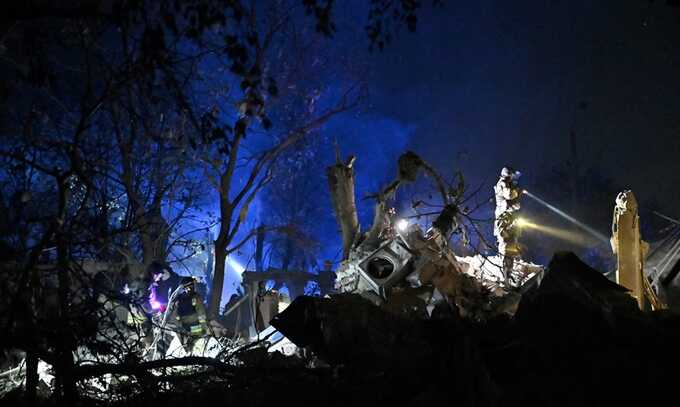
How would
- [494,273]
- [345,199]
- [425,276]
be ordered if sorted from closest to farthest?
[425,276] < [494,273] < [345,199]

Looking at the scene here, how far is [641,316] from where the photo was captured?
15.9 feet

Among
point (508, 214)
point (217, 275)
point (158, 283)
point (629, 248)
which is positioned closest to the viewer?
point (629, 248)

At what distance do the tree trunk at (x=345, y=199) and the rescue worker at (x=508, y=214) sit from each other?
149 inches

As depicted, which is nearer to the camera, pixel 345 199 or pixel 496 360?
pixel 496 360

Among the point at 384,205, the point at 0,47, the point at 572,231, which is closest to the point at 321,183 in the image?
the point at 572,231

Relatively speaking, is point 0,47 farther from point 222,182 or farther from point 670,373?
point 222,182

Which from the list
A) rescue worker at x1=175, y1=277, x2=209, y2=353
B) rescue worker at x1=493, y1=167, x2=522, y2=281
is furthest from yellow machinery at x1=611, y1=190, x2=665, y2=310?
rescue worker at x1=175, y1=277, x2=209, y2=353

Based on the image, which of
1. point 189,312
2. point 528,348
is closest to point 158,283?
point 189,312

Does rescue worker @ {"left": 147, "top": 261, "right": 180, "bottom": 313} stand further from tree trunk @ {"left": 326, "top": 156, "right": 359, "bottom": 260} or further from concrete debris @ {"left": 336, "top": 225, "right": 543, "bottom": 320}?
tree trunk @ {"left": 326, "top": 156, "right": 359, "bottom": 260}

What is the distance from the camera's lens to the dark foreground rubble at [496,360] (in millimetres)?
4223

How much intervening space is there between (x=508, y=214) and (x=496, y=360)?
7309mm

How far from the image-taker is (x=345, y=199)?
12812 mm

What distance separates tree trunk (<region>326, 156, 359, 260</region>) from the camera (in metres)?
12.8

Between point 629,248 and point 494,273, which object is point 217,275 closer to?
point 494,273
